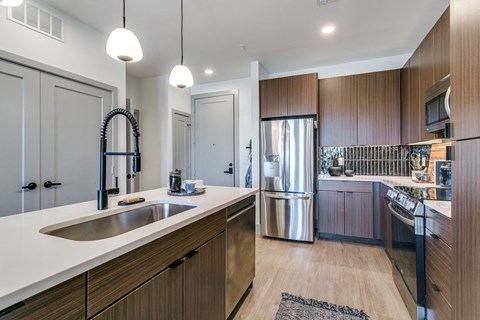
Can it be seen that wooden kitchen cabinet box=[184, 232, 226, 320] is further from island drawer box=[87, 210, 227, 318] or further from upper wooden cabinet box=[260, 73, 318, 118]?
upper wooden cabinet box=[260, 73, 318, 118]

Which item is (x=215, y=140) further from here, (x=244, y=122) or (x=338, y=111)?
(x=338, y=111)

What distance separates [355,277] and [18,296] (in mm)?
2660

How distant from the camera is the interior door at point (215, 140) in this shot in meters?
4.52

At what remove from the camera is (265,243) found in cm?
333

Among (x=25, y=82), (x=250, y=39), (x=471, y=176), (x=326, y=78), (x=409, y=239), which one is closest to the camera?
(x=471, y=176)

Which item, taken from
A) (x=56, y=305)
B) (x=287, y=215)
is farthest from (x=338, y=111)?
(x=56, y=305)

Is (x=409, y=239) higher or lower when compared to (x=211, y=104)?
lower

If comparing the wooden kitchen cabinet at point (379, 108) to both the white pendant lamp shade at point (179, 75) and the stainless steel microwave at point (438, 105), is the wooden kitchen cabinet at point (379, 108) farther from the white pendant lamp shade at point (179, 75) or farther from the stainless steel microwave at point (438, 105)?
the white pendant lamp shade at point (179, 75)

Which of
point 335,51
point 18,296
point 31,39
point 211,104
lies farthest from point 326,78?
point 18,296

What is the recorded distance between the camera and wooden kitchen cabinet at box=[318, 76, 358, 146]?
137 inches

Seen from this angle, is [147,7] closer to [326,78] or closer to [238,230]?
[238,230]

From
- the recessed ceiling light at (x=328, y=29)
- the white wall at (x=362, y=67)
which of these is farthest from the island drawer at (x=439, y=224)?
the white wall at (x=362, y=67)

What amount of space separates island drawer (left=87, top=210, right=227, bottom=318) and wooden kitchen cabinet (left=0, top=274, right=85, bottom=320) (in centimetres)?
3

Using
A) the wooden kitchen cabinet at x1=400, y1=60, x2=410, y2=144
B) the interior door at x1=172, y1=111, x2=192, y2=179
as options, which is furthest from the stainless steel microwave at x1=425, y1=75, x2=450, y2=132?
the interior door at x1=172, y1=111, x2=192, y2=179
